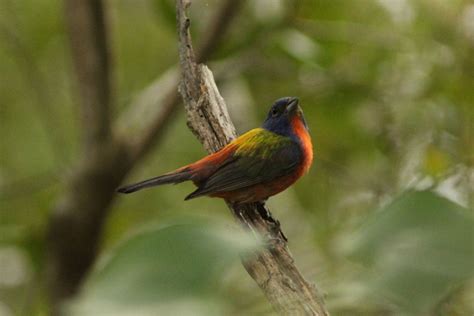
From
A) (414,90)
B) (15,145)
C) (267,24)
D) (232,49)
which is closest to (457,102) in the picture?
(414,90)

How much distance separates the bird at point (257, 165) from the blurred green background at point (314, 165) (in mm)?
229

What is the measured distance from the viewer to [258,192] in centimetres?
303

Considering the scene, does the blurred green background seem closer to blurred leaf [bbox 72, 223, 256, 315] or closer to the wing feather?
blurred leaf [bbox 72, 223, 256, 315]

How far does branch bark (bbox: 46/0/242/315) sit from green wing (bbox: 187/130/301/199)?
1.64m

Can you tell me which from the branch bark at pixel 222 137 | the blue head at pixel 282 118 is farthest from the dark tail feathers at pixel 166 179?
the blue head at pixel 282 118

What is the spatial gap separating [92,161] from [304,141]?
6.93ft

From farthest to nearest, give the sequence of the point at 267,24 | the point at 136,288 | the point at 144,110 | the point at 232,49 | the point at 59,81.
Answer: the point at 59,81 → the point at 144,110 → the point at 232,49 → the point at 267,24 → the point at 136,288

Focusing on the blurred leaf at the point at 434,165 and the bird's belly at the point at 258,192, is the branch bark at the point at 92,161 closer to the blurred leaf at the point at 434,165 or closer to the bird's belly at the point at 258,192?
the bird's belly at the point at 258,192

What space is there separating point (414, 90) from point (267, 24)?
1.03 m

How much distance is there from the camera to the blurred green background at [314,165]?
453mm

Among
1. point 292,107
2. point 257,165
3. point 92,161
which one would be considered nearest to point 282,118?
point 292,107

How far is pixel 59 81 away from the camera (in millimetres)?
8367

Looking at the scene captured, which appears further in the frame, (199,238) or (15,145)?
(15,145)

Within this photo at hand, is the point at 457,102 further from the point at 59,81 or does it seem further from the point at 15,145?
the point at 59,81
